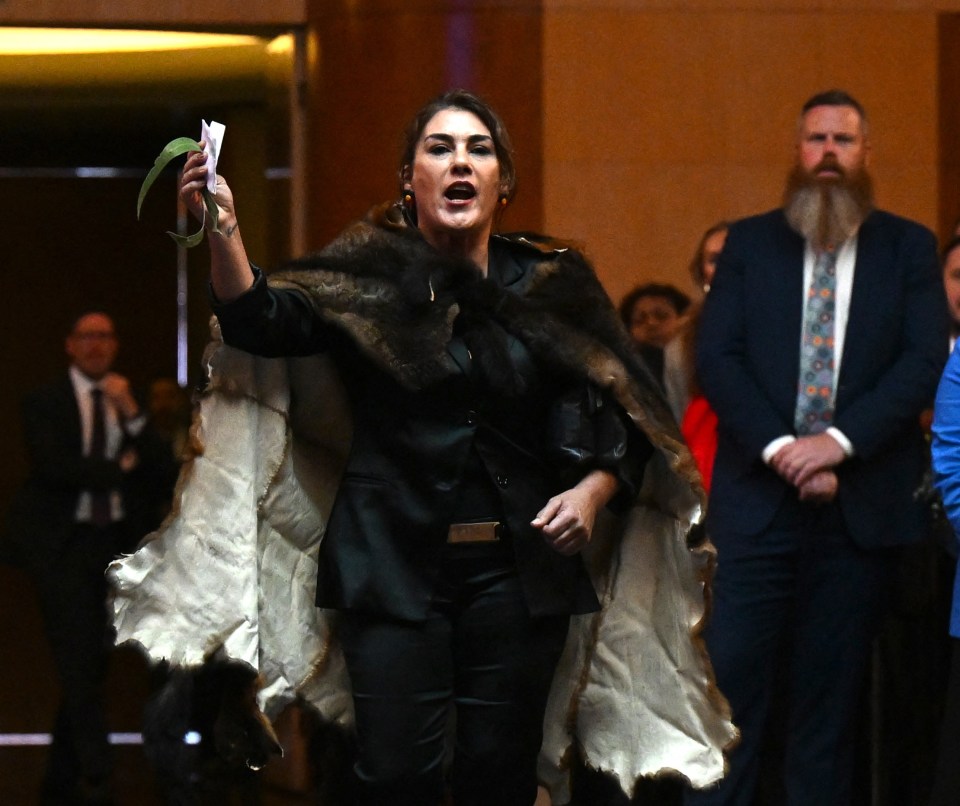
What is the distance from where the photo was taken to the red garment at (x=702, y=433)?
5.85m

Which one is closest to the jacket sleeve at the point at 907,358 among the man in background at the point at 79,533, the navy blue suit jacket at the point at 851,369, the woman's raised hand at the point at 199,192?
the navy blue suit jacket at the point at 851,369

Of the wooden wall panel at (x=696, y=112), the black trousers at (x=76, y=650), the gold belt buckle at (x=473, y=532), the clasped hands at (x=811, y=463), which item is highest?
the wooden wall panel at (x=696, y=112)

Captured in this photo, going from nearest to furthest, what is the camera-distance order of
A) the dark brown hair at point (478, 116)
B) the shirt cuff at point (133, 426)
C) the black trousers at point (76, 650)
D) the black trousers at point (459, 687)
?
the black trousers at point (459, 687)
the dark brown hair at point (478, 116)
the black trousers at point (76, 650)
the shirt cuff at point (133, 426)

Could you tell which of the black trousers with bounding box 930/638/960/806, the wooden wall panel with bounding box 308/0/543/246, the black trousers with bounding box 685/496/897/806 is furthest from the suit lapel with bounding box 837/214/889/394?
the wooden wall panel with bounding box 308/0/543/246

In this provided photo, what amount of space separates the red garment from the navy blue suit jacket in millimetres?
242

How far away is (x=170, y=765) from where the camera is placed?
4.11m

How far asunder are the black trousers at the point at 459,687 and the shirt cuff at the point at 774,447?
1.46 m

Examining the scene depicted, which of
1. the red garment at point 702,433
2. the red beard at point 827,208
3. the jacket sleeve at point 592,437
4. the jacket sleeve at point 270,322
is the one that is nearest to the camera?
the jacket sleeve at point 270,322

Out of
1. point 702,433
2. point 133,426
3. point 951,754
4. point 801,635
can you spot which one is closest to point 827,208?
point 702,433

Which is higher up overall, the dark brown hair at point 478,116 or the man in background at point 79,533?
the dark brown hair at point 478,116

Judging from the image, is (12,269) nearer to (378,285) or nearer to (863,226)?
(863,226)

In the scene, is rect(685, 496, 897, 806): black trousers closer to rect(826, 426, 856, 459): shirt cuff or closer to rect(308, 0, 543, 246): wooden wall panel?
rect(826, 426, 856, 459): shirt cuff

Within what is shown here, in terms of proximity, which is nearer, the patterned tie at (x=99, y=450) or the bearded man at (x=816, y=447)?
the bearded man at (x=816, y=447)

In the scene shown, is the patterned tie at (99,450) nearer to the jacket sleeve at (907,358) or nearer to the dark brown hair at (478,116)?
the jacket sleeve at (907,358)
